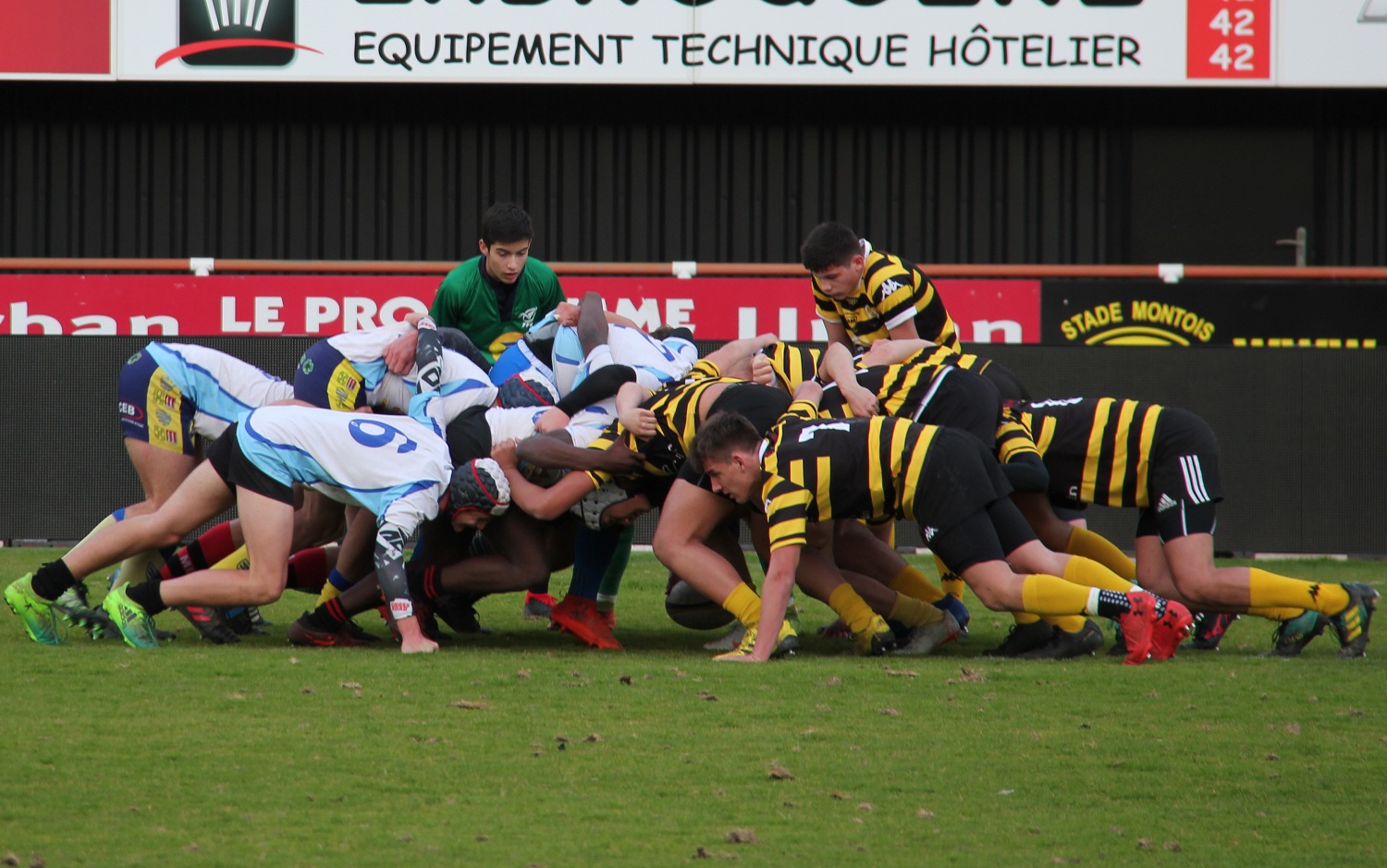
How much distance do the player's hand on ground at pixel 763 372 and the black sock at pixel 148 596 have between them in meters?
2.58

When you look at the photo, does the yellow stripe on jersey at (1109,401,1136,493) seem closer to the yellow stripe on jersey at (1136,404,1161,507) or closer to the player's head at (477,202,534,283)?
the yellow stripe on jersey at (1136,404,1161,507)

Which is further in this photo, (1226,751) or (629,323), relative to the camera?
(629,323)

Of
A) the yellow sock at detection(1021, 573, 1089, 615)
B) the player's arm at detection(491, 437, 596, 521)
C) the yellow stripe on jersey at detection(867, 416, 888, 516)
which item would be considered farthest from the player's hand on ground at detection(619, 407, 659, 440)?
the yellow sock at detection(1021, 573, 1089, 615)

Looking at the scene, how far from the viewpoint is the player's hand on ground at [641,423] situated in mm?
6281

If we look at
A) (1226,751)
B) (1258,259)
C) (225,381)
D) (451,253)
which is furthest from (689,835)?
(1258,259)

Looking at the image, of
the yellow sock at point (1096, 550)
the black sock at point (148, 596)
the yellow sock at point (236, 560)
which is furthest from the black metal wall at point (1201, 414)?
the black sock at point (148, 596)

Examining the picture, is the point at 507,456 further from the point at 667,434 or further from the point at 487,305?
the point at 487,305

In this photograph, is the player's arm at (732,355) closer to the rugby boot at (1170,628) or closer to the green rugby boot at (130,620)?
the rugby boot at (1170,628)

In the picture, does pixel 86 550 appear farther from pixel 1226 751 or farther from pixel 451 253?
pixel 451 253

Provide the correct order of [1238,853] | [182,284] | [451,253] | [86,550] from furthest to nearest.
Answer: [451,253], [182,284], [86,550], [1238,853]

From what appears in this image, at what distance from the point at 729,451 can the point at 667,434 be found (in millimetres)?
654

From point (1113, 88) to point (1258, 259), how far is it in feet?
6.58

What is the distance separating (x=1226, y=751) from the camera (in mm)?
4473

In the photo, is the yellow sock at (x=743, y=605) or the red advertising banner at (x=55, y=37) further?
the red advertising banner at (x=55, y=37)
